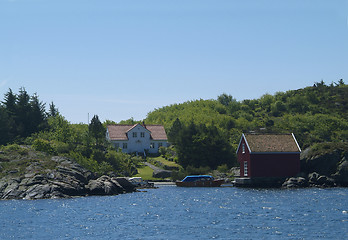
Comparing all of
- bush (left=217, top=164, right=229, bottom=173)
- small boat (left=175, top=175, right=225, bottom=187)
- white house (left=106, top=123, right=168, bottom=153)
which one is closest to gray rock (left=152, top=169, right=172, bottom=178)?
small boat (left=175, top=175, right=225, bottom=187)

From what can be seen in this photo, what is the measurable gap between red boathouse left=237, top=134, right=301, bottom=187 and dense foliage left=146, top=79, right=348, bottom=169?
1711 centimetres

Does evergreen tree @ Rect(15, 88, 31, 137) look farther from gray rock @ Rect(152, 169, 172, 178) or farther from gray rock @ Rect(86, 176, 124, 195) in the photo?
gray rock @ Rect(86, 176, 124, 195)

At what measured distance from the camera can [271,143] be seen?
236 feet

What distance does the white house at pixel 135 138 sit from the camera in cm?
10906

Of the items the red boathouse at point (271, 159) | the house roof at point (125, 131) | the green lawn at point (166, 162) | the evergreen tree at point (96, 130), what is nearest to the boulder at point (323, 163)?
the red boathouse at point (271, 159)

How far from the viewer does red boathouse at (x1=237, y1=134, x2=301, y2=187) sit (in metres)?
70.7

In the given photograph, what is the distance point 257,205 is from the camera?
47812mm

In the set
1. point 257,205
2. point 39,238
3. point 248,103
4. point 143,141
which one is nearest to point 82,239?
point 39,238

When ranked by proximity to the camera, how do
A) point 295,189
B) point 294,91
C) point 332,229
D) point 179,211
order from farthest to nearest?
point 294,91
point 295,189
point 179,211
point 332,229

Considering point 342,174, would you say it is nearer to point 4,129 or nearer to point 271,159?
point 271,159

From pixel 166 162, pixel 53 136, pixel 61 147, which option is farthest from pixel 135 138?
pixel 61 147

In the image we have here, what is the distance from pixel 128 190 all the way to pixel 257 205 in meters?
25.4

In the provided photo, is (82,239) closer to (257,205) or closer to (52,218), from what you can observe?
(52,218)

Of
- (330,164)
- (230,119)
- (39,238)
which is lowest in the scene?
(39,238)
